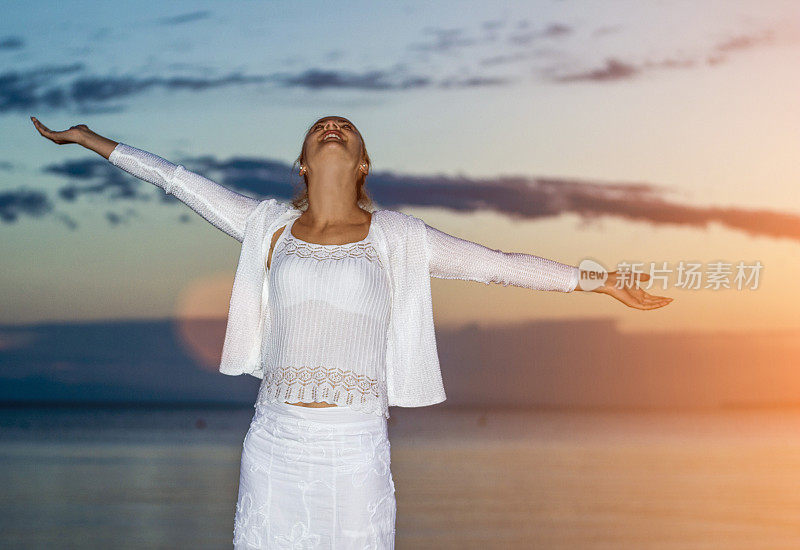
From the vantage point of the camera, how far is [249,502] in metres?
3.37

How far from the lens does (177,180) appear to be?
3797 millimetres

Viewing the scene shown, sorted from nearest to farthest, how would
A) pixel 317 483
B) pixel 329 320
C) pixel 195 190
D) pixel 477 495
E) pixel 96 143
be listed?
pixel 317 483 → pixel 329 320 → pixel 195 190 → pixel 96 143 → pixel 477 495

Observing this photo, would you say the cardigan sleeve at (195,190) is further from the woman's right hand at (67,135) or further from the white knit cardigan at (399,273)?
the woman's right hand at (67,135)

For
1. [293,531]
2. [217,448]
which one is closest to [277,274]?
[293,531]

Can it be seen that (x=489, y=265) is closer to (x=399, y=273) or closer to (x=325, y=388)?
(x=399, y=273)

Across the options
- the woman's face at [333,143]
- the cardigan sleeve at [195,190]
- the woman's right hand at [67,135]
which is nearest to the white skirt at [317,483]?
the cardigan sleeve at [195,190]

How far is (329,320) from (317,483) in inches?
21.0

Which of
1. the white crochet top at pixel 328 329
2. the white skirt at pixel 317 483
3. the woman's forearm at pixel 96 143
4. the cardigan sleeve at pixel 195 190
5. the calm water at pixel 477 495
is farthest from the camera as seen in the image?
the calm water at pixel 477 495

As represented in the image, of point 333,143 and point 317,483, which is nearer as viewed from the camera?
point 317,483

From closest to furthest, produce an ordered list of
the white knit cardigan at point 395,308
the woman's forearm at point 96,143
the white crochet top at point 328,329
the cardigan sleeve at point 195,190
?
the white crochet top at point 328,329 → the white knit cardigan at point 395,308 → the cardigan sleeve at point 195,190 → the woman's forearm at point 96,143

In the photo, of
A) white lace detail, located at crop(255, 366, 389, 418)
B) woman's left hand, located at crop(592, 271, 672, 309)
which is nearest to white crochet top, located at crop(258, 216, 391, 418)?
white lace detail, located at crop(255, 366, 389, 418)

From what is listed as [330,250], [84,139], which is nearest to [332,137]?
[330,250]

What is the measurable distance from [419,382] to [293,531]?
676mm

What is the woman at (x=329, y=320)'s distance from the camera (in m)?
3.30
